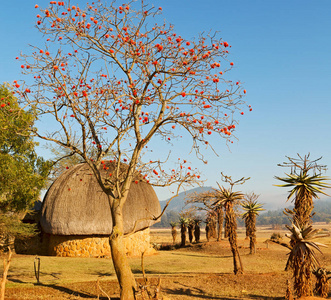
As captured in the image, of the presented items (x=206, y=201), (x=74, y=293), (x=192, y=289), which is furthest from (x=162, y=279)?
(x=206, y=201)

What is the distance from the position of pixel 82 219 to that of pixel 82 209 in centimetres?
75

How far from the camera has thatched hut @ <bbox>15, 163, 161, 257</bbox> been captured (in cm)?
2623

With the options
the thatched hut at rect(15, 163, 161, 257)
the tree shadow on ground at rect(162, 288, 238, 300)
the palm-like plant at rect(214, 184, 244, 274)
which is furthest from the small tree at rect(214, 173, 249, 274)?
the thatched hut at rect(15, 163, 161, 257)

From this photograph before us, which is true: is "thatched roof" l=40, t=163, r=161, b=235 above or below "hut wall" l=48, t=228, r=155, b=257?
above

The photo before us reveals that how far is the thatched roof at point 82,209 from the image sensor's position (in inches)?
1032

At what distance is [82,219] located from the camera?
2623 cm

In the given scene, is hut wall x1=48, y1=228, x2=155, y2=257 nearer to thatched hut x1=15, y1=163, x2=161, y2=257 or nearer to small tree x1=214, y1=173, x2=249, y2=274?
thatched hut x1=15, y1=163, x2=161, y2=257

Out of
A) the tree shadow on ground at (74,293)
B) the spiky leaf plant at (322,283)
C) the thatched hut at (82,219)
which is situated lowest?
the tree shadow on ground at (74,293)

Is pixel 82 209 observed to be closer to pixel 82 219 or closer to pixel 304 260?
pixel 82 219

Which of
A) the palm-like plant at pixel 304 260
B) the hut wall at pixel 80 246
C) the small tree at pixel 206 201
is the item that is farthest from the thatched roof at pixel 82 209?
the palm-like plant at pixel 304 260

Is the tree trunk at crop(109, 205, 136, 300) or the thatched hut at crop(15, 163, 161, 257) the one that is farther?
the thatched hut at crop(15, 163, 161, 257)

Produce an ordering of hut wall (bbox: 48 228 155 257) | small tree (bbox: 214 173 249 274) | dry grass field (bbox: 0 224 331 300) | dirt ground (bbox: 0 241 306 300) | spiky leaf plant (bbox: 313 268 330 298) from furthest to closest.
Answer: hut wall (bbox: 48 228 155 257) → small tree (bbox: 214 173 249 274) → dry grass field (bbox: 0 224 331 300) → dirt ground (bbox: 0 241 306 300) → spiky leaf plant (bbox: 313 268 330 298)

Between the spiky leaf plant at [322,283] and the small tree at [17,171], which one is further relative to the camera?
the small tree at [17,171]

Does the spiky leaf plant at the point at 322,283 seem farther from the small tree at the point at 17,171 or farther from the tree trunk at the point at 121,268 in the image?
the small tree at the point at 17,171
